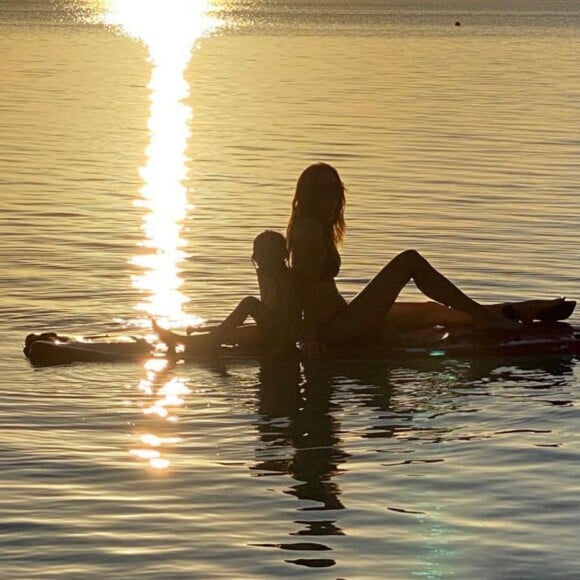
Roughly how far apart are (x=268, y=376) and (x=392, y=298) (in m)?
0.92

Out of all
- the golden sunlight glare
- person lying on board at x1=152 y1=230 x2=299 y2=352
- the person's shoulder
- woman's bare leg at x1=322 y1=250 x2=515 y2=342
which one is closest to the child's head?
person lying on board at x1=152 y1=230 x2=299 y2=352

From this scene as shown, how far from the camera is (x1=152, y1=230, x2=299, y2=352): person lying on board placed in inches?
437

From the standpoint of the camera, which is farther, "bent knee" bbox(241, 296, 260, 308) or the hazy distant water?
"bent knee" bbox(241, 296, 260, 308)

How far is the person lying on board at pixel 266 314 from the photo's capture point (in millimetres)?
11094

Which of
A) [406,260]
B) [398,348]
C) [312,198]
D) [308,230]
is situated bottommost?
[398,348]

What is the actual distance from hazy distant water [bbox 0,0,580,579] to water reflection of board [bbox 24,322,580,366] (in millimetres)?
122

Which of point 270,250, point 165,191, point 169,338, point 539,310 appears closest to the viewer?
point 270,250

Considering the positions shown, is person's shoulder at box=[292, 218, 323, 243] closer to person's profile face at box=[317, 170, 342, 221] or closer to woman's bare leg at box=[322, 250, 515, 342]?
person's profile face at box=[317, 170, 342, 221]

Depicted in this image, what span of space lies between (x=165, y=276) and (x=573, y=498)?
7.12 metres

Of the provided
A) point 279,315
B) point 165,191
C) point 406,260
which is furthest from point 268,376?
point 165,191

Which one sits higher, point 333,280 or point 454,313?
point 333,280

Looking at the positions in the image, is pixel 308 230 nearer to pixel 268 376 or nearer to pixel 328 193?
pixel 328 193

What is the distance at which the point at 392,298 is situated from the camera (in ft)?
37.2

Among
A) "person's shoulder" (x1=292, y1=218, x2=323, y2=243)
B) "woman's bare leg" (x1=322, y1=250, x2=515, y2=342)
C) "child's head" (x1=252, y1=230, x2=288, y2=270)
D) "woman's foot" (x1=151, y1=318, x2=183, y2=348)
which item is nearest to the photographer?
"person's shoulder" (x1=292, y1=218, x2=323, y2=243)
